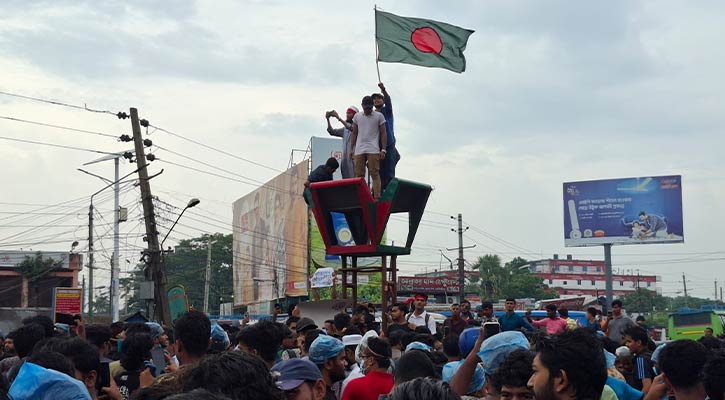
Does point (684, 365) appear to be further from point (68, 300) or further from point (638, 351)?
point (68, 300)

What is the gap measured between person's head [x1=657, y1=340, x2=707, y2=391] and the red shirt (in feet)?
6.32

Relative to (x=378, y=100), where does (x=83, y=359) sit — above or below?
below

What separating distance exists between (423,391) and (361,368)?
12.5ft

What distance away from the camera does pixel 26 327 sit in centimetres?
810

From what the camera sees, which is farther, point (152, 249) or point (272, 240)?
point (272, 240)

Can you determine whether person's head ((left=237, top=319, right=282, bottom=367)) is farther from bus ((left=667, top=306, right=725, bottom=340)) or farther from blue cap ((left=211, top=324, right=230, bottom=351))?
bus ((left=667, top=306, right=725, bottom=340))

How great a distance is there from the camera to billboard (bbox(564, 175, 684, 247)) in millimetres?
54906

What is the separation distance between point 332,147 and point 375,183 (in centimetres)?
5243

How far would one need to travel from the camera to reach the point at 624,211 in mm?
56281

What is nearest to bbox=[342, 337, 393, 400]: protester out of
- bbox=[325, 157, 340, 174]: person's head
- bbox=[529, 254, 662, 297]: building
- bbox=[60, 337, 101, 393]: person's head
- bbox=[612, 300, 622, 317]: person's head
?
bbox=[60, 337, 101, 393]: person's head

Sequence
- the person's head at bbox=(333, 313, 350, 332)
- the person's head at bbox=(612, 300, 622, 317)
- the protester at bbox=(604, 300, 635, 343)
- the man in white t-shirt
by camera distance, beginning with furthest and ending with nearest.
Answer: the person's head at bbox=(612, 300, 622, 317)
the man in white t-shirt
the protester at bbox=(604, 300, 635, 343)
the person's head at bbox=(333, 313, 350, 332)

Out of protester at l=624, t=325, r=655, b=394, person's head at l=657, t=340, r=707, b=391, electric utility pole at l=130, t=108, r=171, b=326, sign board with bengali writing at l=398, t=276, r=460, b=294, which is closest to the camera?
person's head at l=657, t=340, r=707, b=391

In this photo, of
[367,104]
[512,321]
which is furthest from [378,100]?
[512,321]

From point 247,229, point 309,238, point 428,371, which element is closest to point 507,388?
point 428,371
